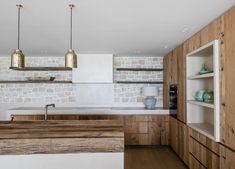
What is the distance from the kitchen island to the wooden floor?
6.35 feet

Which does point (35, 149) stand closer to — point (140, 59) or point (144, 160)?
point (144, 160)

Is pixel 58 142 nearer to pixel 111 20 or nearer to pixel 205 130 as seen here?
pixel 111 20

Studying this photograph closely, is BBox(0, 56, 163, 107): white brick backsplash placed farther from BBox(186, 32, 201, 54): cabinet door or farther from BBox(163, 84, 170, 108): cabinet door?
BBox(186, 32, 201, 54): cabinet door

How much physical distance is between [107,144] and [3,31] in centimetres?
247

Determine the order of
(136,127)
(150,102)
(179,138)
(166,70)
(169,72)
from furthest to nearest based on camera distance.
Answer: (150,102)
(166,70)
(136,127)
(169,72)
(179,138)

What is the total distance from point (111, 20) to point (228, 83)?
5.22 feet

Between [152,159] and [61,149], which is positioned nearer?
[61,149]

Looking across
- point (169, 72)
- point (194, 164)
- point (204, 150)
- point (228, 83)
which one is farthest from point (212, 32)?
point (169, 72)

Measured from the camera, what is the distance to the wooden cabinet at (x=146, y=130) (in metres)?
4.95

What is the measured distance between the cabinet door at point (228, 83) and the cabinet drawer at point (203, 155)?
0.39 meters

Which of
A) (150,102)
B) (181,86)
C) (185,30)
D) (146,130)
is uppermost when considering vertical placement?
(185,30)

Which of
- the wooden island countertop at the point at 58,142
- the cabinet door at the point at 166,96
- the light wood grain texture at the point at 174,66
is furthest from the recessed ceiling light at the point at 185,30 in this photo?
the cabinet door at the point at 166,96

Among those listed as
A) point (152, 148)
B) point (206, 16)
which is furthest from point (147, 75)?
point (206, 16)

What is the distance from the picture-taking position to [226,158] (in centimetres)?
230
